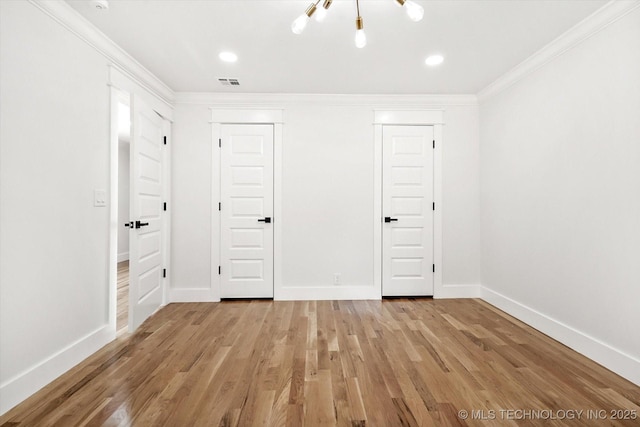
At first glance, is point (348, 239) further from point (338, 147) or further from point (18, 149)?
point (18, 149)

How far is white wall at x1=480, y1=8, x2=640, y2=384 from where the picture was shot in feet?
6.61

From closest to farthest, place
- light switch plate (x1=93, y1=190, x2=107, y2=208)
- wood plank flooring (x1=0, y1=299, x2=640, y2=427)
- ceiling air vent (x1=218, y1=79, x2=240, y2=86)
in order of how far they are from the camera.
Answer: wood plank flooring (x1=0, y1=299, x2=640, y2=427)
light switch plate (x1=93, y1=190, x2=107, y2=208)
ceiling air vent (x1=218, y1=79, x2=240, y2=86)

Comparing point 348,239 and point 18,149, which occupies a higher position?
point 18,149

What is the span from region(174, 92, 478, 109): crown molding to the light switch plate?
1.69m

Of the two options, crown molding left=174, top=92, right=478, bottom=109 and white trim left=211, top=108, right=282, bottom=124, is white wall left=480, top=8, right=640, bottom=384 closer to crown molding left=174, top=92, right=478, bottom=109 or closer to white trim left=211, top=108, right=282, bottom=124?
crown molding left=174, top=92, right=478, bottom=109

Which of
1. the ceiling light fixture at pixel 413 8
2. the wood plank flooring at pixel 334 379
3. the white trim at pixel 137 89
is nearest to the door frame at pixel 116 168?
the white trim at pixel 137 89

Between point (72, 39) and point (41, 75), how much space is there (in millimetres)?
455

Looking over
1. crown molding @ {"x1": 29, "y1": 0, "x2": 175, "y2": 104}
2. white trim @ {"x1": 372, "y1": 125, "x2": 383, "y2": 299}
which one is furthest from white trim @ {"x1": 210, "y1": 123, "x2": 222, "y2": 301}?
white trim @ {"x1": 372, "y1": 125, "x2": 383, "y2": 299}

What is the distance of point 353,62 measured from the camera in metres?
2.86

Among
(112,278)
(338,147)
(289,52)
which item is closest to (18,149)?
(112,278)

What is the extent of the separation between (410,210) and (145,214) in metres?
3.08

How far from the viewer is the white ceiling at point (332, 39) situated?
2.09 m

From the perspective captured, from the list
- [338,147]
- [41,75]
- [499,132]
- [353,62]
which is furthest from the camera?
[338,147]

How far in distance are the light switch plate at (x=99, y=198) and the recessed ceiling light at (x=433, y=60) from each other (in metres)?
3.18
